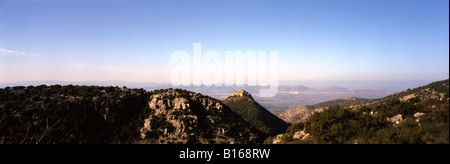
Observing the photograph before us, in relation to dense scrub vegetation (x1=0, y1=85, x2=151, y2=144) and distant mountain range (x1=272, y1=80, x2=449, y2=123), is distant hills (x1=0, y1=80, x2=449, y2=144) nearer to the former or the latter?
dense scrub vegetation (x1=0, y1=85, x2=151, y2=144)

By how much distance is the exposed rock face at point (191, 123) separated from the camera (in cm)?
3186

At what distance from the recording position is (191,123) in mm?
34000

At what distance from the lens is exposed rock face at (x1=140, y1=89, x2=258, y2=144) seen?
105ft

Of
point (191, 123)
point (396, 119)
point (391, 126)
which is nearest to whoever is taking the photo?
point (391, 126)

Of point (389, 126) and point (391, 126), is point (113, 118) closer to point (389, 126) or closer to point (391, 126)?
point (389, 126)

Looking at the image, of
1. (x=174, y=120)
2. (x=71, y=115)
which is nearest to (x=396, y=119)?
(x=174, y=120)

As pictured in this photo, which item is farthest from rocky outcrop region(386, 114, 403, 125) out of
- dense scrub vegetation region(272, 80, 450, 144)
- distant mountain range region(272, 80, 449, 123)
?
distant mountain range region(272, 80, 449, 123)

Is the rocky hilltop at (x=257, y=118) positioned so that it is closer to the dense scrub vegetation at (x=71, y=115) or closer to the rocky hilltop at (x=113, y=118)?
the rocky hilltop at (x=113, y=118)

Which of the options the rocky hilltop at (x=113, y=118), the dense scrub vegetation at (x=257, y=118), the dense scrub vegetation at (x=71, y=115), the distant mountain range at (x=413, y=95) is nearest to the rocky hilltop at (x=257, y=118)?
the dense scrub vegetation at (x=257, y=118)
